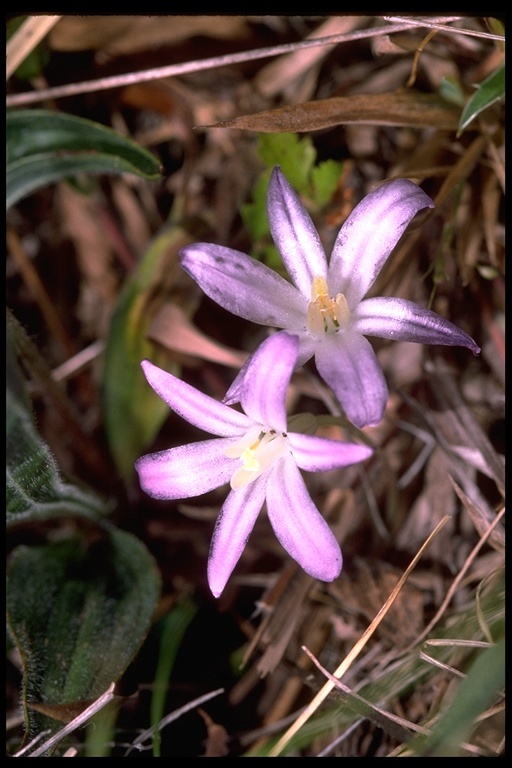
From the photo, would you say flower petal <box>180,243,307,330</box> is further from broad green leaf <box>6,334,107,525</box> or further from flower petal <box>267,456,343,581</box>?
broad green leaf <box>6,334,107,525</box>

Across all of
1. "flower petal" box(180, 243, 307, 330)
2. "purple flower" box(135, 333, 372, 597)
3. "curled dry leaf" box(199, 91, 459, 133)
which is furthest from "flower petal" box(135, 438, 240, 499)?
"curled dry leaf" box(199, 91, 459, 133)

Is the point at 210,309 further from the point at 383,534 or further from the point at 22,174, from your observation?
the point at 383,534

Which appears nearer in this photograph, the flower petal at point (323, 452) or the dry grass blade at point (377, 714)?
the flower petal at point (323, 452)

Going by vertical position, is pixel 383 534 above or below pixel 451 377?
below

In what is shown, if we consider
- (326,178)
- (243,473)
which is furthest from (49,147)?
(243,473)

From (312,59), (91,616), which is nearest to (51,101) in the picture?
(312,59)

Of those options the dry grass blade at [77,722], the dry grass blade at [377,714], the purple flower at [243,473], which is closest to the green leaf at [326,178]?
the purple flower at [243,473]

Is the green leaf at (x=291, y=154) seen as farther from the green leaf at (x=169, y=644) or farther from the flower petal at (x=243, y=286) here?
the green leaf at (x=169, y=644)
